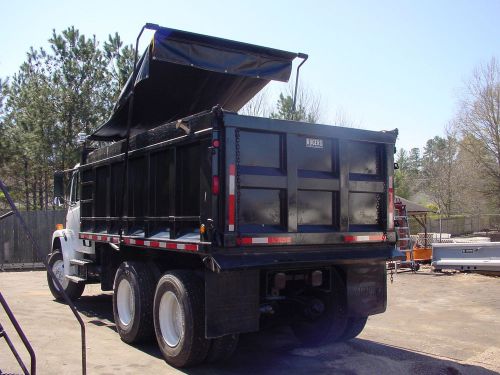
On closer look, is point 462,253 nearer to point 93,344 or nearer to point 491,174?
point 93,344

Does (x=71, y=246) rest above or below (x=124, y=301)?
above

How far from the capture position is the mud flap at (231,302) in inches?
215

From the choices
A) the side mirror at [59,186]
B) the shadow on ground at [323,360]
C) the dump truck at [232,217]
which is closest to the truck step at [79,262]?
the dump truck at [232,217]

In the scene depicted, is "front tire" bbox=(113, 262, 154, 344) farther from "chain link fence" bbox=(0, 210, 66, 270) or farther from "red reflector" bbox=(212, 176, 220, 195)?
"chain link fence" bbox=(0, 210, 66, 270)

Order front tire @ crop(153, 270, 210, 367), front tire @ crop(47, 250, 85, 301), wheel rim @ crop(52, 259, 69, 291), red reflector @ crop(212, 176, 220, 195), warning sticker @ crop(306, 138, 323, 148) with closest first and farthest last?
red reflector @ crop(212, 176, 220, 195) → front tire @ crop(153, 270, 210, 367) → warning sticker @ crop(306, 138, 323, 148) → front tire @ crop(47, 250, 85, 301) → wheel rim @ crop(52, 259, 69, 291)

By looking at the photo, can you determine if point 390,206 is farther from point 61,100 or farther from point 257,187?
point 61,100

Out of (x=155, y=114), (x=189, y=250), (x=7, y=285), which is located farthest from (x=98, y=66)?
(x=189, y=250)

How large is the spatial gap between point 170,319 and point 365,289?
248cm

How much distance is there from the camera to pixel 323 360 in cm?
644

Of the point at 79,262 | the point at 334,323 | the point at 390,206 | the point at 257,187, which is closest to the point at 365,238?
the point at 390,206

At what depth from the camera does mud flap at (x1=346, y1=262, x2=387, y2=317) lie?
6.54 metres

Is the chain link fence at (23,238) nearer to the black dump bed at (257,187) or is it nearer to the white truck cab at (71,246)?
the white truck cab at (71,246)

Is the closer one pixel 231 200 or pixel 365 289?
pixel 231 200

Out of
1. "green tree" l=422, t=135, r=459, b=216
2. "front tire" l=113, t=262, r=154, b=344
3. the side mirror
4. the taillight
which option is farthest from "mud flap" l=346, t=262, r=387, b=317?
"green tree" l=422, t=135, r=459, b=216
